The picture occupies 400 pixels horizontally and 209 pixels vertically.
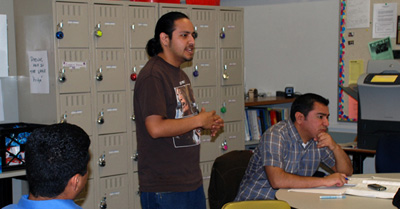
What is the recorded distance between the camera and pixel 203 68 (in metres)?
4.31

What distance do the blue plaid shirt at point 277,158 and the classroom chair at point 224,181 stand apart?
64 millimetres

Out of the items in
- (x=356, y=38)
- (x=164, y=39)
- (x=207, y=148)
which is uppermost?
(x=356, y=38)

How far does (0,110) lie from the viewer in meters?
3.65

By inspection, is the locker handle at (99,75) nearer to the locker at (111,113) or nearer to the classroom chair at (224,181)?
the locker at (111,113)

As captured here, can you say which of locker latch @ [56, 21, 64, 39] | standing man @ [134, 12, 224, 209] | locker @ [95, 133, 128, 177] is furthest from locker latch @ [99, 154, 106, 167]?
standing man @ [134, 12, 224, 209]

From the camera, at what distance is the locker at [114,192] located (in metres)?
3.81

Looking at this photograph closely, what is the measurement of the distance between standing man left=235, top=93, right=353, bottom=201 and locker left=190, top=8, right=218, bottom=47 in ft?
4.91

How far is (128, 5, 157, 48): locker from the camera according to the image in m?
3.88

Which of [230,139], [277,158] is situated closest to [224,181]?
[277,158]

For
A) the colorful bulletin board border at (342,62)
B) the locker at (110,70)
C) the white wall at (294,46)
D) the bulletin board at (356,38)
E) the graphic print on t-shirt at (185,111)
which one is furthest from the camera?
the white wall at (294,46)

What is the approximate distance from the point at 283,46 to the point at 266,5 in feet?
1.60

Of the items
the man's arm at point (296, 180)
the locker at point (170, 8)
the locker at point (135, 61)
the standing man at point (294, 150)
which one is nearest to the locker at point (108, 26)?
the locker at point (135, 61)

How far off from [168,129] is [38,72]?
167 centimetres

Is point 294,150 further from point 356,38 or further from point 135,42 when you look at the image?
point 356,38
